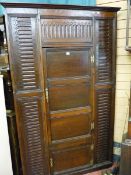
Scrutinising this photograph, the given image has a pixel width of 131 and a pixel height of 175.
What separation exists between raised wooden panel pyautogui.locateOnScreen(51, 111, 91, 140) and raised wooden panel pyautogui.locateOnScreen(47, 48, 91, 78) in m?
0.45

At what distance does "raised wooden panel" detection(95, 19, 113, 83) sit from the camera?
1.88 m

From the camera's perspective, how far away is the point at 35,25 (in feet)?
5.40

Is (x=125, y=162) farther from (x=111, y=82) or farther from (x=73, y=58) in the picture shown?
(x=73, y=58)

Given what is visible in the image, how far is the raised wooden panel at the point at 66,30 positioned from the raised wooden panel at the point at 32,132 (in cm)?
62

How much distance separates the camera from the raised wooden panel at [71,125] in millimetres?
1941

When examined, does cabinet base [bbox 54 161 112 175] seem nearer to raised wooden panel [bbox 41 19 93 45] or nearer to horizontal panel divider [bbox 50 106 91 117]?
horizontal panel divider [bbox 50 106 91 117]

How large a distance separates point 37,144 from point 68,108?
504mm

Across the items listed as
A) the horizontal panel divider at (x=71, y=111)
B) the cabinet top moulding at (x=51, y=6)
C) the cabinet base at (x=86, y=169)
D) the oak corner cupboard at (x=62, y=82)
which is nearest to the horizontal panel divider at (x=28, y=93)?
the oak corner cupboard at (x=62, y=82)

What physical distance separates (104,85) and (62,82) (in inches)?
19.8

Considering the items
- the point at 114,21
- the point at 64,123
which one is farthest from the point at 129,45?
the point at 64,123

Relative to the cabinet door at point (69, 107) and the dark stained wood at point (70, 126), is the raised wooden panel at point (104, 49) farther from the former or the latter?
the dark stained wood at point (70, 126)

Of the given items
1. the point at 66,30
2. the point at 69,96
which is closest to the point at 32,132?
the point at 69,96

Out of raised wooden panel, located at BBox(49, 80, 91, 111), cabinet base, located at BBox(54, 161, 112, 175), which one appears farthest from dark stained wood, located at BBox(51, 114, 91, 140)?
cabinet base, located at BBox(54, 161, 112, 175)

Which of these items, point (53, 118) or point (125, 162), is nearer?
point (125, 162)
